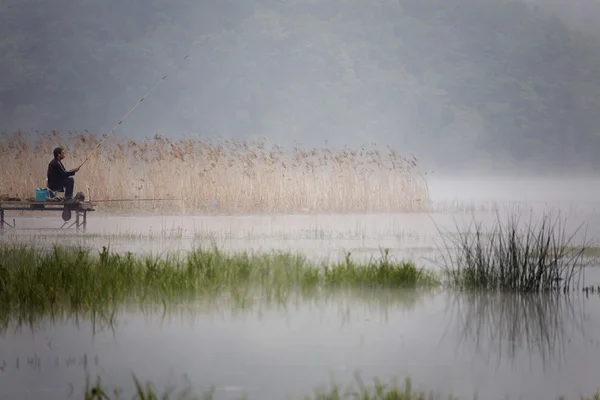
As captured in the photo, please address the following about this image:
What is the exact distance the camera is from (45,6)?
25516mm

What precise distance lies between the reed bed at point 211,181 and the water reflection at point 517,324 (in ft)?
17.0

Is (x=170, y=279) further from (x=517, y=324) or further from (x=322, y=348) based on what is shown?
(x=517, y=324)

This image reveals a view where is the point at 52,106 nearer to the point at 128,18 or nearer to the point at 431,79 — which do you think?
the point at 128,18

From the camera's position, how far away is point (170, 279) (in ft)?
12.9

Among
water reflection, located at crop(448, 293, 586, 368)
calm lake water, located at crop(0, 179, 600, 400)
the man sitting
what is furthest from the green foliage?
the man sitting

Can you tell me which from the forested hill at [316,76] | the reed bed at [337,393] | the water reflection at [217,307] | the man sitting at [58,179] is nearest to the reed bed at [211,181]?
the man sitting at [58,179]

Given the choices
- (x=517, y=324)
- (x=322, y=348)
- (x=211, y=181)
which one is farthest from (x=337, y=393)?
(x=211, y=181)

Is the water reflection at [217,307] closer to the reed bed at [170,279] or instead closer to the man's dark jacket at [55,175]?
the reed bed at [170,279]

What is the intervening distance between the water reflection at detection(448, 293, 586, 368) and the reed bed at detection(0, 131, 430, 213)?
17.0ft

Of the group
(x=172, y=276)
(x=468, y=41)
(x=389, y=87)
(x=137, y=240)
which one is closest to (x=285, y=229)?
(x=137, y=240)

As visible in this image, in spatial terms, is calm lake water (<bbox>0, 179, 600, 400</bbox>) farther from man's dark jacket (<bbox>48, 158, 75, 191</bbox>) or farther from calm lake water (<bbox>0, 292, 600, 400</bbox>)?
man's dark jacket (<bbox>48, 158, 75, 191</bbox>)

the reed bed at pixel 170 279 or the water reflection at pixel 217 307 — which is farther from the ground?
the reed bed at pixel 170 279

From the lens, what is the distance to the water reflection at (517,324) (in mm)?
3037

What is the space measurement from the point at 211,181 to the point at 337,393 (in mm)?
6999
